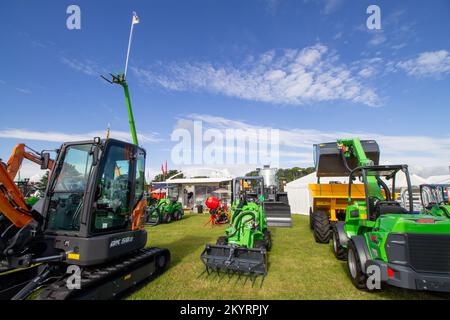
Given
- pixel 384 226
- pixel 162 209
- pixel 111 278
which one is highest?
pixel 384 226

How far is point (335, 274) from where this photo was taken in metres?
4.89

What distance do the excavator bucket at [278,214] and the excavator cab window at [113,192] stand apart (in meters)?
7.20

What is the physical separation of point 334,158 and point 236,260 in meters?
5.71

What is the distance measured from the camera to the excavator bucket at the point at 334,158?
7.80 meters

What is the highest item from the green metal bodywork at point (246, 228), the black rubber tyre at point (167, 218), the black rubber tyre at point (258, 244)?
the green metal bodywork at point (246, 228)

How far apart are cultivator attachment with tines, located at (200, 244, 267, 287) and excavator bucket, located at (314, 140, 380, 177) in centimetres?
497

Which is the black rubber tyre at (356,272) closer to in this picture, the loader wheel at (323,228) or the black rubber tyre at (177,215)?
the loader wheel at (323,228)

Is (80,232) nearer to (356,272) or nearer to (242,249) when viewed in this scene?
(242,249)

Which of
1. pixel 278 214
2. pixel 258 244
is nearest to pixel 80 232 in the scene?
pixel 258 244

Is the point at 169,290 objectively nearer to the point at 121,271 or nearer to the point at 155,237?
the point at 121,271

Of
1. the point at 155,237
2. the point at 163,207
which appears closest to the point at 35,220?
the point at 155,237

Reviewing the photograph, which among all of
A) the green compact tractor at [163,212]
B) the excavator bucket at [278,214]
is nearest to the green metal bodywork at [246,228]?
the excavator bucket at [278,214]

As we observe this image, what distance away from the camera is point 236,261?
458 cm
